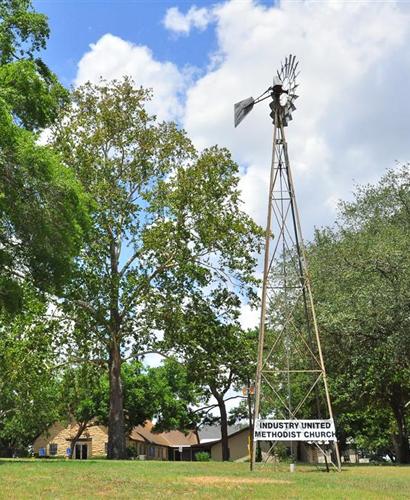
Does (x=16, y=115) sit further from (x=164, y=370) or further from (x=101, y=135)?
(x=164, y=370)

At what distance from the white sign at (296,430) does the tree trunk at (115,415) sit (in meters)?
11.3

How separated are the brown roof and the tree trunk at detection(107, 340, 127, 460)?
34491 mm

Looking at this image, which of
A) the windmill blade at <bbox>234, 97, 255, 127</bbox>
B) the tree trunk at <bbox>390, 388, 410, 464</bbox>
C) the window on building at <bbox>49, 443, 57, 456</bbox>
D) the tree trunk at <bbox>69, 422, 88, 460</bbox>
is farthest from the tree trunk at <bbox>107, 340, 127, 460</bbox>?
the window on building at <bbox>49, 443, 57, 456</bbox>

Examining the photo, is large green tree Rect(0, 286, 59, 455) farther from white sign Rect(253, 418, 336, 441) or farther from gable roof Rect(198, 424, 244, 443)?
gable roof Rect(198, 424, 244, 443)

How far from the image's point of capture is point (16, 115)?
1942 centimetres

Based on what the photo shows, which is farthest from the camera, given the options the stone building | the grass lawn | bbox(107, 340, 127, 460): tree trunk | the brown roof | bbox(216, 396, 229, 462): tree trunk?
the brown roof

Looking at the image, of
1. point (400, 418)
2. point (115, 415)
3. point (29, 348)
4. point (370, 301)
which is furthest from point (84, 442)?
point (370, 301)

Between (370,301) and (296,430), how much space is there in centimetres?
880

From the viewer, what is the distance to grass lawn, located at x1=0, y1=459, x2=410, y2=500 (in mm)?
11844

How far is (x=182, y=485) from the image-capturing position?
43.0ft

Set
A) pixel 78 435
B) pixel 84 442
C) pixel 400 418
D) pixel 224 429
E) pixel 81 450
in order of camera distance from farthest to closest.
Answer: pixel 84 442, pixel 81 450, pixel 78 435, pixel 224 429, pixel 400 418

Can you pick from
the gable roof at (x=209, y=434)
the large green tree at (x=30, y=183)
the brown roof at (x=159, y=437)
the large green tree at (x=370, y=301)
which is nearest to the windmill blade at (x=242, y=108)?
the large green tree at (x=30, y=183)

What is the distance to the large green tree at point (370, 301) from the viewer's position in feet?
81.3

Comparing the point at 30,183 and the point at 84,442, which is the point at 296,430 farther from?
the point at 84,442
